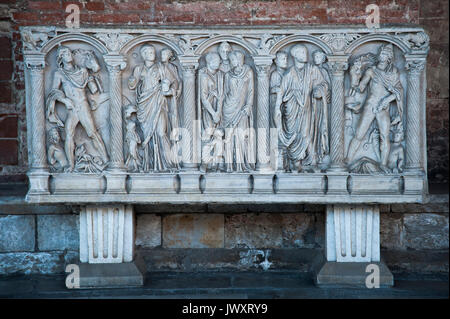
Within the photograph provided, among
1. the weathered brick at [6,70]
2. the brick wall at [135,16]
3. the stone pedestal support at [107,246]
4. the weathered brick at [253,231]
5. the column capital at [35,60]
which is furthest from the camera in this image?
the weathered brick at [6,70]

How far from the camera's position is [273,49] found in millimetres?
5863

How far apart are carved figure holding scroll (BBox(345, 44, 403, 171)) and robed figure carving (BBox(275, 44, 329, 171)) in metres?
0.35

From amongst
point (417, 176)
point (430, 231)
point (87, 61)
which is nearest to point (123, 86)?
point (87, 61)

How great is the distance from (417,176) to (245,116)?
165 cm

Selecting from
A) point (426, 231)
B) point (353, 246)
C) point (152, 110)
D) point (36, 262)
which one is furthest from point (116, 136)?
point (426, 231)

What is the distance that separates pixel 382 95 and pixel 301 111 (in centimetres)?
75

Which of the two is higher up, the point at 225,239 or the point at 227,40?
the point at 227,40

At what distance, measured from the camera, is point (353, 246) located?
6.10m

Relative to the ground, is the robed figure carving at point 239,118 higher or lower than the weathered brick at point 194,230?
higher

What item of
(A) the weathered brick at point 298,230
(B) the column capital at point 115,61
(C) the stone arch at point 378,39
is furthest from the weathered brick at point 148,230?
(C) the stone arch at point 378,39

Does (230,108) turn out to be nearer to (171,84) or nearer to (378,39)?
(171,84)

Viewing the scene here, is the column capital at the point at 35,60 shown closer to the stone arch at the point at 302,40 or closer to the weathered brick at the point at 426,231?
the stone arch at the point at 302,40

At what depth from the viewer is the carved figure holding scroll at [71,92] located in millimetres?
5836

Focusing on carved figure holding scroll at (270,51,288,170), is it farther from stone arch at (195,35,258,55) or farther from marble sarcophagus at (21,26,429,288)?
stone arch at (195,35,258,55)
